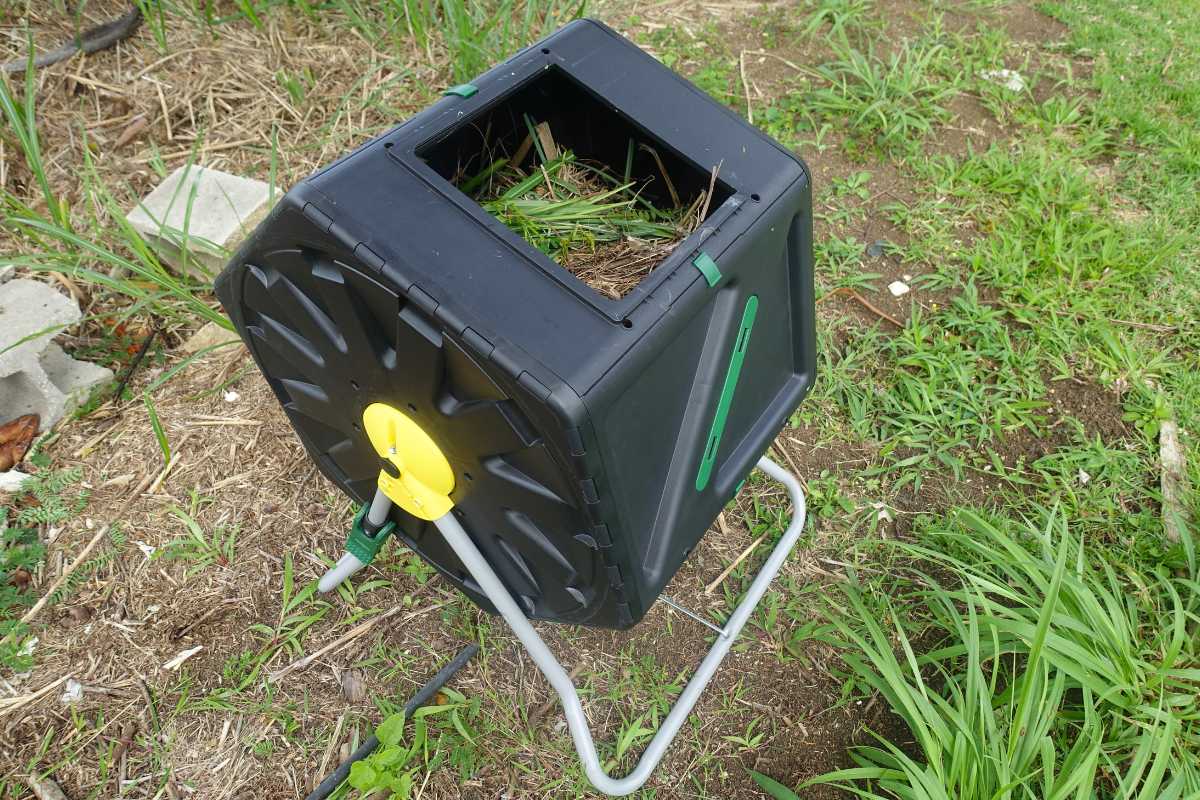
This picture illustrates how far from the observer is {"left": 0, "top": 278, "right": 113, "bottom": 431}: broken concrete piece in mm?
1934

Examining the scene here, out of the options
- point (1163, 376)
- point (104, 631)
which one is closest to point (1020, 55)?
point (1163, 376)

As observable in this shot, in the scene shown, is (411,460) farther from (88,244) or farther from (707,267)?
(88,244)

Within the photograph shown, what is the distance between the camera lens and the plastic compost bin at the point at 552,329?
971mm

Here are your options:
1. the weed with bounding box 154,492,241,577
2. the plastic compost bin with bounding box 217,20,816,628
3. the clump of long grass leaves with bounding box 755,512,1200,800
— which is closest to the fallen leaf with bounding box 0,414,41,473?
the weed with bounding box 154,492,241,577

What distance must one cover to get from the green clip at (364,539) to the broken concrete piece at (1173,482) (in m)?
1.73

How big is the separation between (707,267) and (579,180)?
43 cm

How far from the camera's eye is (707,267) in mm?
1075

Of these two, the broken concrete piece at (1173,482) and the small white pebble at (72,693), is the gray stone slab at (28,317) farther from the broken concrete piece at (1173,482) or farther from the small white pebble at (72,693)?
the broken concrete piece at (1173,482)

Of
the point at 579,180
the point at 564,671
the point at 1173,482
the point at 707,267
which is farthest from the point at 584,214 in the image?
the point at 1173,482

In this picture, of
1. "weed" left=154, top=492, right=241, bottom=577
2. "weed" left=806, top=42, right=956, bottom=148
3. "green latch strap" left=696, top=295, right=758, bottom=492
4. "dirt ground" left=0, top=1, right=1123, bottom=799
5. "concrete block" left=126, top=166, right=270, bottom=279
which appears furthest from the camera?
"weed" left=806, top=42, right=956, bottom=148

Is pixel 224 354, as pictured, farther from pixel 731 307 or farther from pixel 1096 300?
pixel 1096 300

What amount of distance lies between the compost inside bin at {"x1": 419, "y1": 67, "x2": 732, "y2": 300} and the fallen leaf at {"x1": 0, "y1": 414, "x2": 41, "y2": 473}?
1420mm

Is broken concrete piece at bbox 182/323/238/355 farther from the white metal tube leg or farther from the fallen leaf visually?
the white metal tube leg

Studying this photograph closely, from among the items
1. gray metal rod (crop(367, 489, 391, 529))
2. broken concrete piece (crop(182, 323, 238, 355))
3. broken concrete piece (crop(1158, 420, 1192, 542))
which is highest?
gray metal rod (crop(367, 489, 391, 529))
